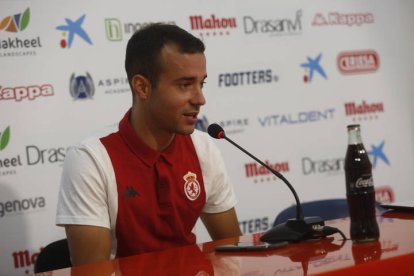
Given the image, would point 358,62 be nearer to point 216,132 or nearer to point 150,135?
point 150,135

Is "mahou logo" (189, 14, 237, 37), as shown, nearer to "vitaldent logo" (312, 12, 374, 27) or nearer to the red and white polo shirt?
"vitaldent logo" (312, 12, 374, 27)

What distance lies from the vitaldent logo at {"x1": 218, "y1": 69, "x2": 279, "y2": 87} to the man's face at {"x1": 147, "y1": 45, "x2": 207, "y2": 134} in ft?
4.75

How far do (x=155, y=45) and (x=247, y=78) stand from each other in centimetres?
157

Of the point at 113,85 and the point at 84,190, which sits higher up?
the point at 113,85

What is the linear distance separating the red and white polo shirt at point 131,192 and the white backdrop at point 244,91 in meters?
1.07

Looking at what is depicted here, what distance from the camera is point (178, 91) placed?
2377 millimetres

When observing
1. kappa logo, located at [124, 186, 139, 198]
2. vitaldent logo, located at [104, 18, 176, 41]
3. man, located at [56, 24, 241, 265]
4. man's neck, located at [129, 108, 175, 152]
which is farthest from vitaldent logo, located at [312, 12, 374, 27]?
kappa logo, located at [124, 186, 139, 198]

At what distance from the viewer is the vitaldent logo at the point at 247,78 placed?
12.6 feet

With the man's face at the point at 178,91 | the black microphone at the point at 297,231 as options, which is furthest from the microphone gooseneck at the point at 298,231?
the man's face at the point at 178,91

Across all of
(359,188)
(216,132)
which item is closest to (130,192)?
(216,132)

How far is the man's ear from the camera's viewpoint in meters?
2.43

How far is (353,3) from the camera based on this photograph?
4.28 metres

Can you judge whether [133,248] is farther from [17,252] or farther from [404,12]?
[404,12]

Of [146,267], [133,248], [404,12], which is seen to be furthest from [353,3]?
[146,267]
